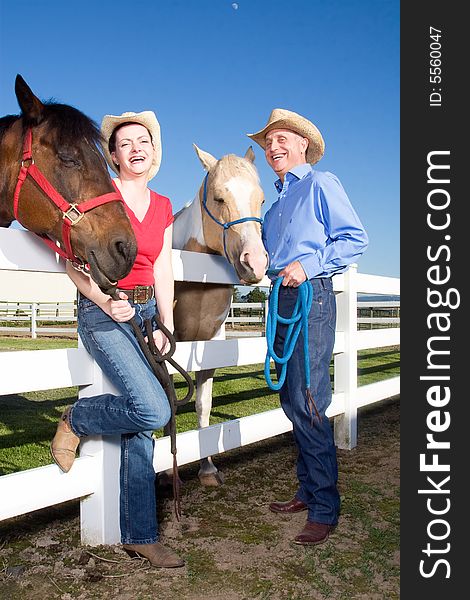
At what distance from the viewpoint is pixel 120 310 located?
6.97 ft

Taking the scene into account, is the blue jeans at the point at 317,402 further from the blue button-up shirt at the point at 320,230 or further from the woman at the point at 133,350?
the woman at the point at 133,350

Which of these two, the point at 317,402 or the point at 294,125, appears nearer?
the point at 317,402

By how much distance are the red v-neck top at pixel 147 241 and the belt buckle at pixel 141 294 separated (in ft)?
0.07

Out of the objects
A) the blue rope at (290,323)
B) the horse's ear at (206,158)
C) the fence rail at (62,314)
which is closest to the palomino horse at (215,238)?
the horse's ear at (206,158)

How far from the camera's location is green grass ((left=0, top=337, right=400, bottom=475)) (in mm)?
4148

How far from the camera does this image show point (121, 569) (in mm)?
2205

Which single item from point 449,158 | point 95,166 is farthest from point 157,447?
point 449,158

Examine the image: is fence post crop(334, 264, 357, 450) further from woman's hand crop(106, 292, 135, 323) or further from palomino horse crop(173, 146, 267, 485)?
woman's hand crop(106, 292, 135, 323)

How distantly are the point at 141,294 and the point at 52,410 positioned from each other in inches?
171

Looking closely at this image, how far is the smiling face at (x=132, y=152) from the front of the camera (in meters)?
2.40

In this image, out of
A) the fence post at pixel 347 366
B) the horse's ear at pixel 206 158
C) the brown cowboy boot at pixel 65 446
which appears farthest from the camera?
the fence post at pixel 347 366

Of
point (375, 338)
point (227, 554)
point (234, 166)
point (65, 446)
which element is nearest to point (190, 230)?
point (234, 166)

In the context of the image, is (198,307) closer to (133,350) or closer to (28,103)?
(133,350)

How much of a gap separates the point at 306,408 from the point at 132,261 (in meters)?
1.16
